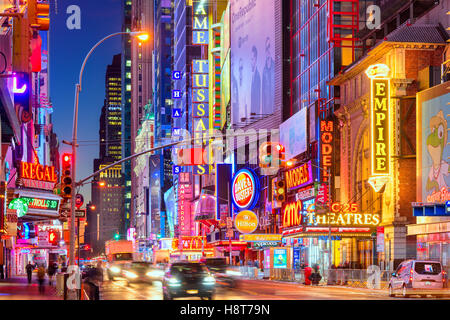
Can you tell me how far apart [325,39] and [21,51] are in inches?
1409

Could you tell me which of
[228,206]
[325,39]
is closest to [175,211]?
[228,206]

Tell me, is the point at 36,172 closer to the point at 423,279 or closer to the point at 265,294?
the point at 265,294

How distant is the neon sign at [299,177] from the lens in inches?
3009

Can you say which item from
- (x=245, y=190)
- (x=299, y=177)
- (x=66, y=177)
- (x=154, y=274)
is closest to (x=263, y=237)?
(x=299, y=177)

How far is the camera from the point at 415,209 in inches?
1837

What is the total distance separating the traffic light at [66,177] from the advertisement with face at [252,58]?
63.1 meters

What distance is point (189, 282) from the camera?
1266 inches

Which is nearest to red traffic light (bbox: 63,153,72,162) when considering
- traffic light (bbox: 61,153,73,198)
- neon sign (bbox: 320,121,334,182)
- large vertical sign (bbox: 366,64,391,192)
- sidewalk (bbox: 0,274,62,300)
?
traffic light (bbox: 61,153,73,198)

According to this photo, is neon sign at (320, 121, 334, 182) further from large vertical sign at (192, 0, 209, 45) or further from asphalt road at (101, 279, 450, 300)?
large vertical sign at (192, 0, 209, 45)

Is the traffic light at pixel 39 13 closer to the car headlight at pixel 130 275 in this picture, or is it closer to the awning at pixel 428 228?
the car headlight at pixel 130 275

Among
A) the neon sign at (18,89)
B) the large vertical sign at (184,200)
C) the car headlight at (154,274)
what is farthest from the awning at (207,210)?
the car headlight at (154,274)

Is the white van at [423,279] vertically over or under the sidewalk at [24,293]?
over

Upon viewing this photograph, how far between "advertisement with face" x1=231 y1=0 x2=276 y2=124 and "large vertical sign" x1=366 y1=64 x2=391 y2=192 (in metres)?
40.5

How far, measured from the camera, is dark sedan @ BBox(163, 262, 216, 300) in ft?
105
